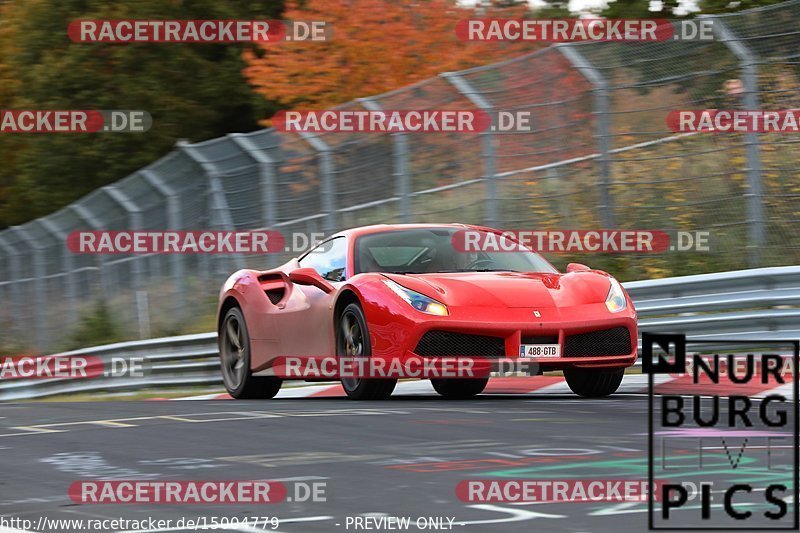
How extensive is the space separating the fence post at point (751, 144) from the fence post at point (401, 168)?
4.04 meters

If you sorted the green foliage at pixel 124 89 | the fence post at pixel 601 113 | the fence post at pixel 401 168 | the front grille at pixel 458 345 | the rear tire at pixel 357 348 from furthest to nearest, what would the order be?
1. the green foliage at pixel 124 89
2. the fence post at pixel 401 168
3. the fence post at pixel 601 113
4. the rear tire at pixel 357 348
5. the front grille at pixel 458 345

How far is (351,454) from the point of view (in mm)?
7363

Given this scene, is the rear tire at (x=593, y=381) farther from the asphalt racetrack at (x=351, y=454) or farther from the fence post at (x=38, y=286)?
the fence post at (x=38, y=286)

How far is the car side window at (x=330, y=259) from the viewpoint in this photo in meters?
11.0

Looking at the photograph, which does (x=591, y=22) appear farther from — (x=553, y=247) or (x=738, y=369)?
(x=738, y=369)

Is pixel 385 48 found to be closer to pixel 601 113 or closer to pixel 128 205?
pixel 128 205

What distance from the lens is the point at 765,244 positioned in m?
13.1

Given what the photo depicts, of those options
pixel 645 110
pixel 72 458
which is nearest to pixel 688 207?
pixel 645 110

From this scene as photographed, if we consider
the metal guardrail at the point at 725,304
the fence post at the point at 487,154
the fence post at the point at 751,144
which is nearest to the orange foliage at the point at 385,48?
the fence post at the point at 487,154

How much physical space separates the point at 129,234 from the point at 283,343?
9410mm

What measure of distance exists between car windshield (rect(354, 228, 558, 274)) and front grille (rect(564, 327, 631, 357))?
1040mm

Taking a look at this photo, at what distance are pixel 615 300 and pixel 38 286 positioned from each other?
17229 mm

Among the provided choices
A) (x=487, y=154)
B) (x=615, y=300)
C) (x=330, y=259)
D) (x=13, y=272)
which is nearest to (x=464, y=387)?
(x=330, y=259)

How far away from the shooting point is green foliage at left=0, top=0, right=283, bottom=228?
128 ft
